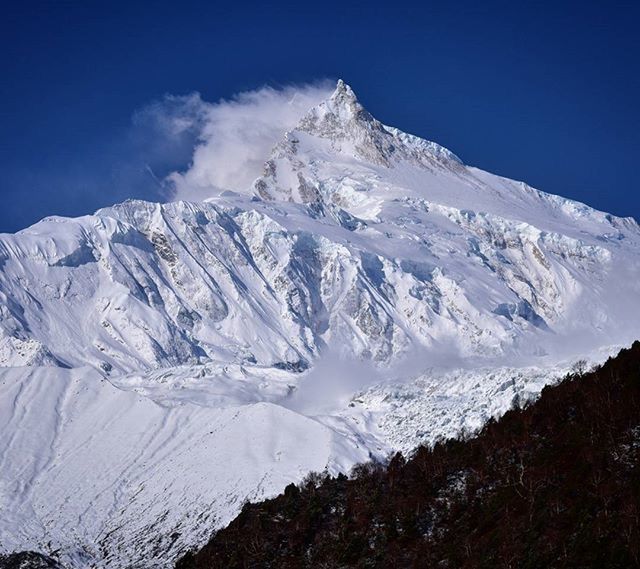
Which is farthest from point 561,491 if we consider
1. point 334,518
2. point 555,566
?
point 334,518

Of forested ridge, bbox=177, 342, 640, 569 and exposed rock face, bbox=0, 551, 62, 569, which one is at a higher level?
exposed rock face, bbox=0, 551, 62, 569

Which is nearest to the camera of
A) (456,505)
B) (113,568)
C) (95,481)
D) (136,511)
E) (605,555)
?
(605,555)

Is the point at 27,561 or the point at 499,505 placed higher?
the point at 27,561

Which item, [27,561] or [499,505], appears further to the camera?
[27,561]

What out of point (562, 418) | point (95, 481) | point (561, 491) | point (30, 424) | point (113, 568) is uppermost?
point (30, 424)

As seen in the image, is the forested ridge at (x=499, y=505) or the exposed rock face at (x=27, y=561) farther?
the exposed rock face at (x=27, y=561)

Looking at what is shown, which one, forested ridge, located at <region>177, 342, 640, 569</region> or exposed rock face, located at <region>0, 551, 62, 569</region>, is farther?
exposed rock face, located at <region>0, 551, 62, 569</region>

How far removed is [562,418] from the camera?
93500 mm

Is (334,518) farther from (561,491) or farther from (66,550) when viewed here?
(66,550)

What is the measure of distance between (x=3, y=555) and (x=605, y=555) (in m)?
104

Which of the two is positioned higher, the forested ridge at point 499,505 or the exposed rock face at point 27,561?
the exposed rock face at point 27,561

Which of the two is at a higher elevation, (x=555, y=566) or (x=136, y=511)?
(x=136, y=511)

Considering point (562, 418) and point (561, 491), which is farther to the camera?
point (562, 418)

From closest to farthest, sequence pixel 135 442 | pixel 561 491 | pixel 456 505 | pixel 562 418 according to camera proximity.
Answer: pixel 561 491 < pixel 456 505 < pixel 562 418 < pixel 135 442
